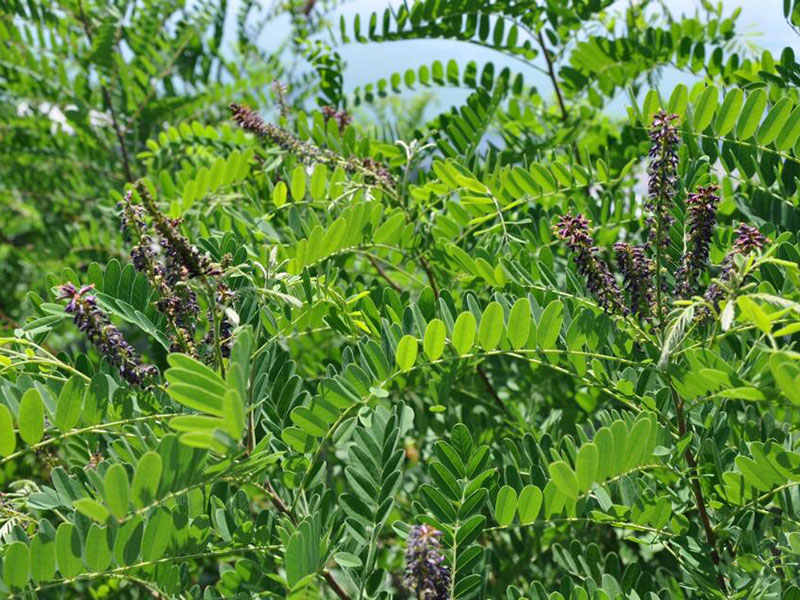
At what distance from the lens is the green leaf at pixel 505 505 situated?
788mm

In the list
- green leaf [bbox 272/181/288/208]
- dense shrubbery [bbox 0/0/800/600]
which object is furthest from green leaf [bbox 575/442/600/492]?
green leaf [bbox 272/181/288/208]

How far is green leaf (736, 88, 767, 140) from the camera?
0.92 m

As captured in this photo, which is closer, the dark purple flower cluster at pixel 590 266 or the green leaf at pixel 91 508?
the green leaf at pixel 91 508

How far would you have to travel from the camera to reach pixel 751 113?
3.08ft

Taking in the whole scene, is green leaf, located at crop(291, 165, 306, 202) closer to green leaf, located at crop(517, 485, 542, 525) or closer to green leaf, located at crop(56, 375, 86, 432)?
green leaf, located at crop(56, 375, 86, 432)

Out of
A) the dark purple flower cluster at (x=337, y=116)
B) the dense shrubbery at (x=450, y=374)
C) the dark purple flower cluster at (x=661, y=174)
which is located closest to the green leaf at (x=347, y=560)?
the dense shrubbery at (x=450, y=374)

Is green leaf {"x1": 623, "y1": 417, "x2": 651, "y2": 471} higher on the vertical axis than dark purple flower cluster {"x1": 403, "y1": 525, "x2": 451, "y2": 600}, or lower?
higher

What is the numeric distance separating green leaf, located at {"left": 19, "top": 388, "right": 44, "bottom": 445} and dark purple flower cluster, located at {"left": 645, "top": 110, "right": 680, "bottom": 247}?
61cm

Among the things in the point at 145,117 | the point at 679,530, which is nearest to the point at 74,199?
the point at 145,117

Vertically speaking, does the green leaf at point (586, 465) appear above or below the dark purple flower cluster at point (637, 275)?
below

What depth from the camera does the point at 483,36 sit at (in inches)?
62.4

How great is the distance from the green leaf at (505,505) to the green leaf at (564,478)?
4.2 inches

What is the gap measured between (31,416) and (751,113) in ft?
2.88

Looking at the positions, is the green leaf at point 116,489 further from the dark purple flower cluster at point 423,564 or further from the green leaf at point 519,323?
the green leaf at point 519,323
